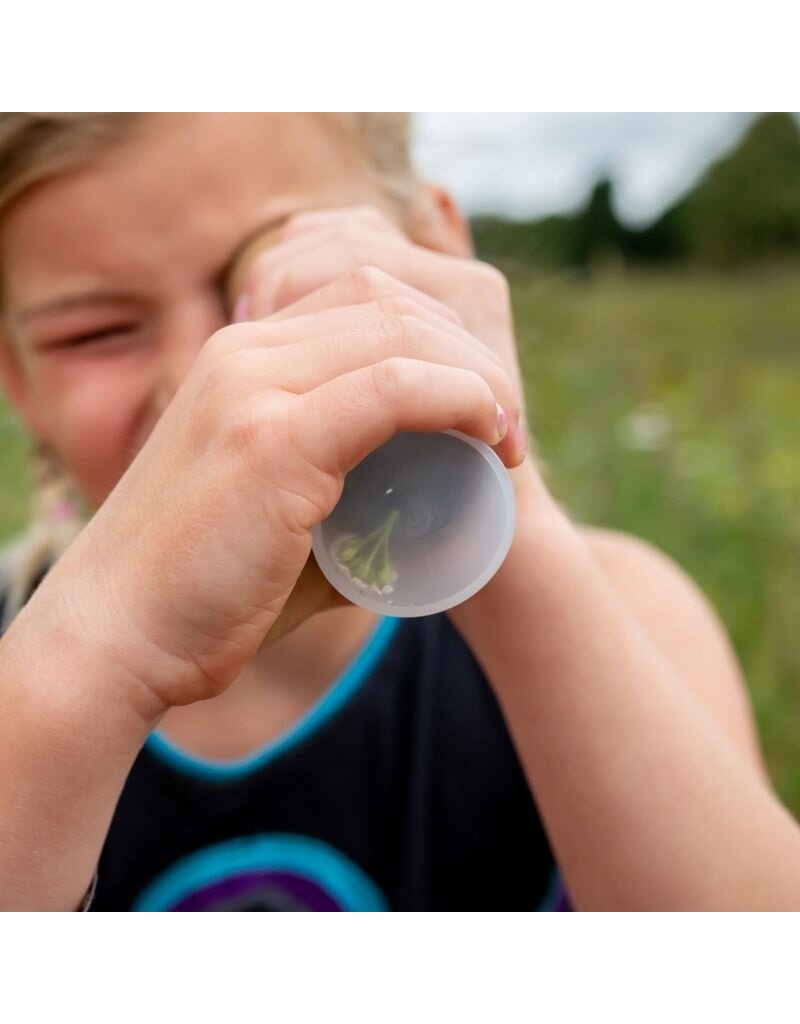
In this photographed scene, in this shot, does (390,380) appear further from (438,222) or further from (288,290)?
(438,222)

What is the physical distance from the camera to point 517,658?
783 mm

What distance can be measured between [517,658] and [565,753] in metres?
0.08

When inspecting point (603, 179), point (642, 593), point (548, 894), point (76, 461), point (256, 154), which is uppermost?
point (256, 154)

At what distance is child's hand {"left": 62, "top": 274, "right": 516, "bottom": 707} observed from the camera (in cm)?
52

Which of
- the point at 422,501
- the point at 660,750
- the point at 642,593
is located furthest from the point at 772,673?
the point at 422,501

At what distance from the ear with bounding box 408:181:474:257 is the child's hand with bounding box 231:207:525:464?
285 mm

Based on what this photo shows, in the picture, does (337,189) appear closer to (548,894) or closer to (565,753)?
(565,753)

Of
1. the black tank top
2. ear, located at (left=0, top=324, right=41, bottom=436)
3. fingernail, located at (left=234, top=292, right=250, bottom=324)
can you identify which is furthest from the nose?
the black tank top

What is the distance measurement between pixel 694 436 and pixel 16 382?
186cm

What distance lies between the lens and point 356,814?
1.04 metres

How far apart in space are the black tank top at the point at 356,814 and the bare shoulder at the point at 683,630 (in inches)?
7.5

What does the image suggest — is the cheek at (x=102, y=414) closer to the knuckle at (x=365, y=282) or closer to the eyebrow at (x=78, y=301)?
the eyebrow at (x=78, y=301)

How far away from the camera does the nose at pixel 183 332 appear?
88 centimetres

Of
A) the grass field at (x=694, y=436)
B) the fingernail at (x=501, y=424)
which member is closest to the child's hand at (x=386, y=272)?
the fingernail at (x=501, y=424)
